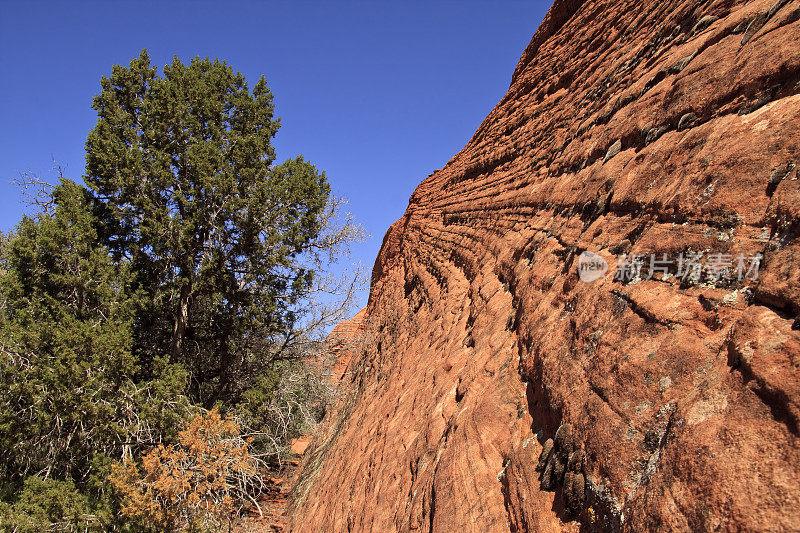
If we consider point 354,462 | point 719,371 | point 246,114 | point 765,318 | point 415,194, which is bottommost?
point 354,462

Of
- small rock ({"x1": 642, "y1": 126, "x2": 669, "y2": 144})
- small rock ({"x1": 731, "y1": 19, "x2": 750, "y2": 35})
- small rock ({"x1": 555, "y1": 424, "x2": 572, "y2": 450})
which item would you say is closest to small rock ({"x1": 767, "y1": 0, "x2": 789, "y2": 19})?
small rock ({"x1": 731, "y1": 19, "x2": 750, "y2": 35})

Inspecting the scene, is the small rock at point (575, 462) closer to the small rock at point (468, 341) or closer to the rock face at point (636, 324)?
the rock face at point (636, 324)

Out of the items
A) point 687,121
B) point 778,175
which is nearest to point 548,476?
point 778,175

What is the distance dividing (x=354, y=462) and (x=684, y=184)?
536 cm

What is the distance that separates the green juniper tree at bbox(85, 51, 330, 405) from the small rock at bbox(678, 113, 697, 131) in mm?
9634

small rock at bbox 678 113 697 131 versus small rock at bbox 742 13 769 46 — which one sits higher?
small rock at bbox 742 13 769 46

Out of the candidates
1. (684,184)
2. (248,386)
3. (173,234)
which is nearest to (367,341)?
(248,386)

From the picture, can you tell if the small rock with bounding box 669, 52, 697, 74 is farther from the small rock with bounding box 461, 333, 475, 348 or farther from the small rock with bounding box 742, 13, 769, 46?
the small rock with bounding box 461, 333, 475, 348

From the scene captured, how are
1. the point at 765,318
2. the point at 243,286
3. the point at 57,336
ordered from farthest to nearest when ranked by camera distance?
the point at 243,286 < the point at 57,336 < the point at 765,318

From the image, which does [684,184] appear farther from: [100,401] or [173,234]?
[173,234]

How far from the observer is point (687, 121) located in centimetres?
281

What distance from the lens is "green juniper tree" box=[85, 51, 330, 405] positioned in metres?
10.5

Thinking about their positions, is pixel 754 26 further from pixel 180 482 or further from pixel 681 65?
pixel 180 482

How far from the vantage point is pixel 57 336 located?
7.74 metres
